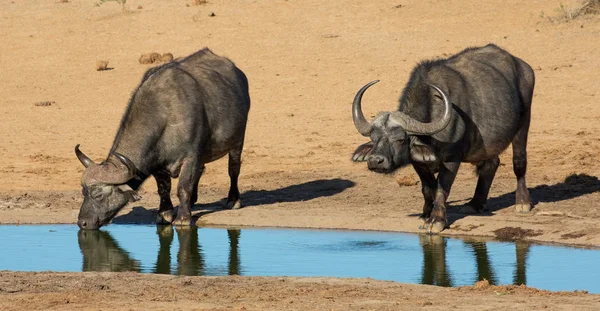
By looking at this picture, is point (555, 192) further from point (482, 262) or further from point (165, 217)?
point (165, 217)

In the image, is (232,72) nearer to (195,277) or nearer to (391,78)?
(195,277)

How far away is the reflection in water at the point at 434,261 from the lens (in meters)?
11.2

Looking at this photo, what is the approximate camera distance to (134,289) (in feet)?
33.3

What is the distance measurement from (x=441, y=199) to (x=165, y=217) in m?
3.64

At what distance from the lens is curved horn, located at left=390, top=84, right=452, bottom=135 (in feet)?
43.4

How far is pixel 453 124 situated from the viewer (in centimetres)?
1374

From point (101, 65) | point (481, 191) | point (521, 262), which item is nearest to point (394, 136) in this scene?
point (521, 262)

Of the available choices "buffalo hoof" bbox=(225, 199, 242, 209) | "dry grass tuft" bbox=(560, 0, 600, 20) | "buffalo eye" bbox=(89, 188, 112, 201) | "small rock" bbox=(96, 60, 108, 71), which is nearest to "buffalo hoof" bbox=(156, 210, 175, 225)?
"buffalo hoof" bbox=(225, 199, 242, 209)

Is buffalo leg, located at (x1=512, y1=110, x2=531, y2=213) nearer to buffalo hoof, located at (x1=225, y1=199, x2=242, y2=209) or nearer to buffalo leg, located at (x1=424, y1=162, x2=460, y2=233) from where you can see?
buffalo leg, located at (x1=424, y1=162, x2=460, y2=233)

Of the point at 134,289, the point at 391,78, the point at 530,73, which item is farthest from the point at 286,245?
the point at 391,78

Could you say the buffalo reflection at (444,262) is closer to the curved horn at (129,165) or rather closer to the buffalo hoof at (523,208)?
the buffalo hoof at (523,208)

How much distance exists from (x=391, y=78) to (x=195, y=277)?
47.6ft

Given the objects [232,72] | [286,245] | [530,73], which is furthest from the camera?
[232,72]

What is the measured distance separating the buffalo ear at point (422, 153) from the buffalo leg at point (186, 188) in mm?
3045
